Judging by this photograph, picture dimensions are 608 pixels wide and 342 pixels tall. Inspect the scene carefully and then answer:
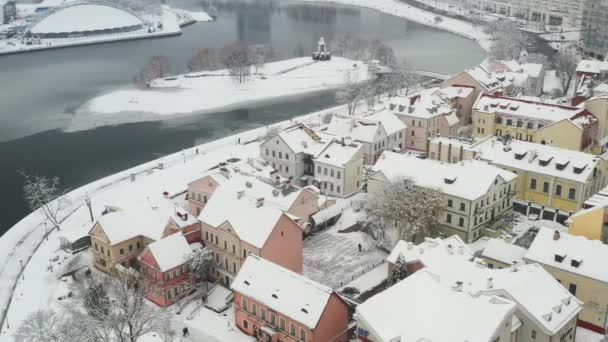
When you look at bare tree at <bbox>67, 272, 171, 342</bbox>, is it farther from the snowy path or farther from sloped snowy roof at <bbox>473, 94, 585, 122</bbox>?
sloped snowy roof at <bbox>473, 94, 585, 122</bbox>

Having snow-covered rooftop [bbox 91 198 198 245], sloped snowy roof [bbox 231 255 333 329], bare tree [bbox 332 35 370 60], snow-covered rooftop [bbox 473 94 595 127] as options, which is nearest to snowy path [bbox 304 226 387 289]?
sloped snowy roof [bbox 231 255 333 329]

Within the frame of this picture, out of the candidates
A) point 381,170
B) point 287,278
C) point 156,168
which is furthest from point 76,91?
point 287,278

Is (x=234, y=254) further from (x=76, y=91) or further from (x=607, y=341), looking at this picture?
(x=76, y=91)

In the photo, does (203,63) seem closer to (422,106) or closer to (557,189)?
(422,106)

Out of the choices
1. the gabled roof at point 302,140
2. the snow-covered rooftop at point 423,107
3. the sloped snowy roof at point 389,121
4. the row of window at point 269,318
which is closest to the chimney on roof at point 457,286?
the row of window at point 269,318

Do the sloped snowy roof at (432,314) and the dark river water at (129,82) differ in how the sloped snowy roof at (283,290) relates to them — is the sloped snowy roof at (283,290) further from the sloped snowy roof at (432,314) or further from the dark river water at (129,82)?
the dark river water at (129,82)

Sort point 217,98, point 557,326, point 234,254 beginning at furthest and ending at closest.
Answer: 1. point 217,98
2. point 234,254
3. point 557,326
